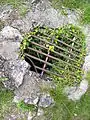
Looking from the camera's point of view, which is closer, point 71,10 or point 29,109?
point 29,109

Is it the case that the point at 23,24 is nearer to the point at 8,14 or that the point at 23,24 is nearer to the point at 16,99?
the point at 8,14

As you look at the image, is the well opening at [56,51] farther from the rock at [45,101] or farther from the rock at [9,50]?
the rock at [45,101]

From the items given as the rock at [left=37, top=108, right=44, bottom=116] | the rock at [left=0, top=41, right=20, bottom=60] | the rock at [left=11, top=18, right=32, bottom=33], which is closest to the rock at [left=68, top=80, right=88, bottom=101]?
the rock at [left=37, top=108, right=44, bottom=116]

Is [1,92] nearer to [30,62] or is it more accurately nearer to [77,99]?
[30,62]

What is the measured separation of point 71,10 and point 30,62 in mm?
912

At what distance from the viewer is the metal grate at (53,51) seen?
4.47 meters

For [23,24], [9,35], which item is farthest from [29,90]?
[23,24]

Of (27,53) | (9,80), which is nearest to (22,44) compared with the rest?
(27,53)

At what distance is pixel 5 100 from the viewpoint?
14.1ft

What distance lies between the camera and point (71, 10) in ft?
15.7

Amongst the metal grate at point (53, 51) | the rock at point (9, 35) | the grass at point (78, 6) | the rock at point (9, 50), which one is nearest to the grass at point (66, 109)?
the metal grate at point (53, 51)

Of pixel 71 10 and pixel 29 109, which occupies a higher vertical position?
pixel 71 10

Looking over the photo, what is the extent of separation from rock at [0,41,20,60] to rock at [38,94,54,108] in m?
0.57

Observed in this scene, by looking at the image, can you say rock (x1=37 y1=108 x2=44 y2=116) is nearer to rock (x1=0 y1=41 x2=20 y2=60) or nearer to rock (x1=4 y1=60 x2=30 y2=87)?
rock (x1=4 y1=60 x2=30 y2=87)
